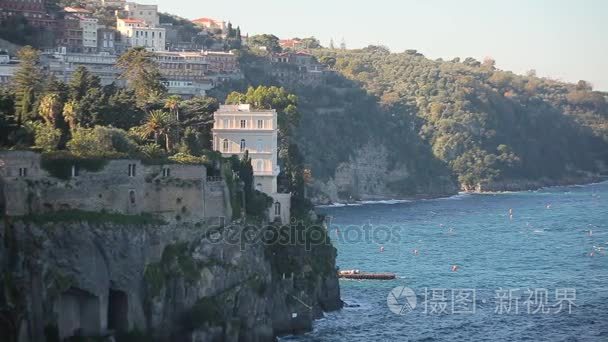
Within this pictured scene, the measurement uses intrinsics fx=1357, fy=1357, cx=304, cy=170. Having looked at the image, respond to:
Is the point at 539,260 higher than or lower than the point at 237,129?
lower

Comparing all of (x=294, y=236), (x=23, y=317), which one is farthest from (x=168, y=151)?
(x=23, y=317)

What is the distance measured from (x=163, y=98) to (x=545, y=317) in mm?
31959

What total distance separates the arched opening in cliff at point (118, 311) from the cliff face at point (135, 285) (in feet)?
0.18

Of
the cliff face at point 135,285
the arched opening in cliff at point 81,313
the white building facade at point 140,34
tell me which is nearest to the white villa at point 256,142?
the cliff face at point 135,285

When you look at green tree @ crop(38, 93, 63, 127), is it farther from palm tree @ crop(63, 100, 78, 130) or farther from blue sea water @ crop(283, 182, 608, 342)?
blue sea water @ crop(283, 182, 608, 342)

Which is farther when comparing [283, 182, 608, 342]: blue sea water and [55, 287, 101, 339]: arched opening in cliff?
[283, 182, 608, 342]: blue sea water

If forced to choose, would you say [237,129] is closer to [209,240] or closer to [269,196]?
[269,196]

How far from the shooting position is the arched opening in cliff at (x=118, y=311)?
75.0 meters

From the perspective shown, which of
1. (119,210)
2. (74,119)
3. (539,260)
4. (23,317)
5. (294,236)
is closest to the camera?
(23,317)

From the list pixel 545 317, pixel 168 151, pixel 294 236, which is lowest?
pixel 545 317

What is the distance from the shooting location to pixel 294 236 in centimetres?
9488

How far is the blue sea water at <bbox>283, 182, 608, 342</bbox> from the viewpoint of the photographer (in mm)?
91938

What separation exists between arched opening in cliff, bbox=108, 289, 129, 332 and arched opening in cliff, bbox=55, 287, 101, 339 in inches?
61.2

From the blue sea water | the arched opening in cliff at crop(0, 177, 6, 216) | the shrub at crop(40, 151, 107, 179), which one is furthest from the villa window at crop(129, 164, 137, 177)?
the blue sea water
